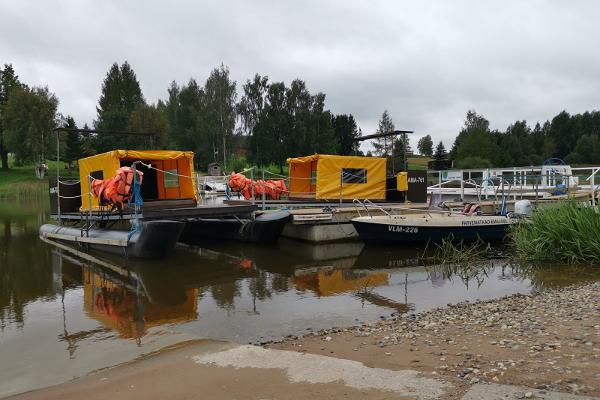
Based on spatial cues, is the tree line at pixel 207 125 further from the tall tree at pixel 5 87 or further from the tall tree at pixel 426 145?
the tall tree at pixel 426 145

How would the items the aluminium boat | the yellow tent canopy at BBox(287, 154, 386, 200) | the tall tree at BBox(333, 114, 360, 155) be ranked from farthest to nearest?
the tall tree at BBox(333, 114, 360, 155)
the yellow tent canopy at BBox(287, 154, 386, 200)
the aluminium boat

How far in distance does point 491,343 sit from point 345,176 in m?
13.8

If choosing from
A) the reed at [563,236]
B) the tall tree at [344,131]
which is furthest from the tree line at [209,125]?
the reed at [563,236]

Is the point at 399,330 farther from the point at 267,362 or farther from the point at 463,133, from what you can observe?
the point at 463,133

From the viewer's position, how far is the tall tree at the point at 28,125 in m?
53.1

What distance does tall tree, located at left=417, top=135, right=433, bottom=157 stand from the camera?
334 feet

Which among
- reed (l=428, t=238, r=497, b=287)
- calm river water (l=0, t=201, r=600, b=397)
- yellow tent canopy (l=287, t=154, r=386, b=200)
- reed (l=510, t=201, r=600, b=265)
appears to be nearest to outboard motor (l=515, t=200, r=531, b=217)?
reed (l=428, t=238, r=497, b=287)

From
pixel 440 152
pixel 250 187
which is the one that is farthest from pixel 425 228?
pixel 440 152

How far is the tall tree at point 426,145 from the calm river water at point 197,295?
90.5m

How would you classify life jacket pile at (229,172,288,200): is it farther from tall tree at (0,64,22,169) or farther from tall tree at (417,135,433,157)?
tall tree at (417,135,433,157)

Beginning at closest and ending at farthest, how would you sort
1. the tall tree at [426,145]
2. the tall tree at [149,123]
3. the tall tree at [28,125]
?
1. the tall tree at [28,125]
2. the tall tree at [149,123]
3. the tall tree at [426,145]

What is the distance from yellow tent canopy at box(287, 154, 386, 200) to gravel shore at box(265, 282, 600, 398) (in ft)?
35.8

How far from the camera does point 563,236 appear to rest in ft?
39.1

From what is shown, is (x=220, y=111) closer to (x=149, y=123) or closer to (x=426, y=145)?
(x=149, y=123)
